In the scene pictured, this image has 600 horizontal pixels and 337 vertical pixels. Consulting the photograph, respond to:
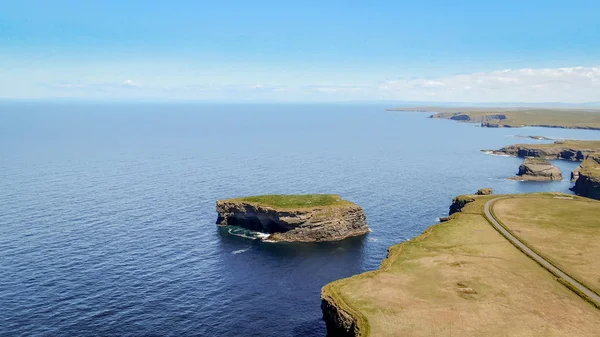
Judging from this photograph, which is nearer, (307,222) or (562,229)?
(562,229)

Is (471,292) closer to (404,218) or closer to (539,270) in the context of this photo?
(539,270)

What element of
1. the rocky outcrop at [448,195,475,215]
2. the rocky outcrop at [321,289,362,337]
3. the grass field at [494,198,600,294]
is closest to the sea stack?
the rocky outcrop at [448,195,475,215]

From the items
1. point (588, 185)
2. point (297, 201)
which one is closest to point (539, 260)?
point (297, 201)

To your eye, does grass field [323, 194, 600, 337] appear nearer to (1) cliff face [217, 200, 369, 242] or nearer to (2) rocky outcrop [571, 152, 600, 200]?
(1) cliff face [217, 200, 369, 242]

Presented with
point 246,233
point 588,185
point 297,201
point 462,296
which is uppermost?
point 297,201

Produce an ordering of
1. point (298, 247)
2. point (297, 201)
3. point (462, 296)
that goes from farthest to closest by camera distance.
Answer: point (297, 201) < point (298, 247) < point (462, 296)

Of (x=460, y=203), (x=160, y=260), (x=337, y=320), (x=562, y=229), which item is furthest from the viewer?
(x=460, y=203)

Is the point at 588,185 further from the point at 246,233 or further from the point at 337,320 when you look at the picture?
the point at 337,320

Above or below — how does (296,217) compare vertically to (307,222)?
above
